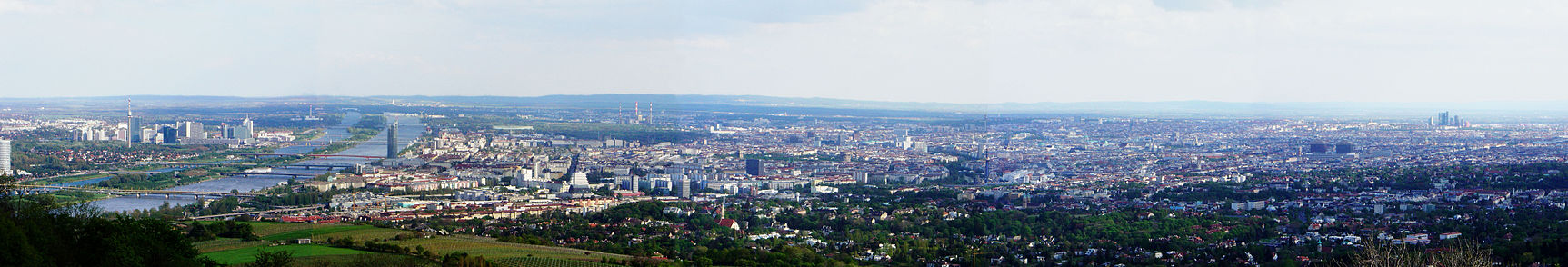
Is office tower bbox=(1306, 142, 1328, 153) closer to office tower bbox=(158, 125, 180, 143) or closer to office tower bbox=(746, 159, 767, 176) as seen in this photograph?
office tower bbox=(746, 159, 767, 176)

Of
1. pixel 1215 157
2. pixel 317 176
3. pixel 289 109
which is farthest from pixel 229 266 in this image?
pixel 1215 157

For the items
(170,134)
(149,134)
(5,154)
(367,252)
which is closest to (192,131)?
(170,134)

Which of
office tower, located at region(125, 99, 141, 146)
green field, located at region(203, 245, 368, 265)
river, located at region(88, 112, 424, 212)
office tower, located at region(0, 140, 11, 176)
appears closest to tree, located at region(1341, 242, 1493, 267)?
green field, located at region(203, 245, 368, 265)

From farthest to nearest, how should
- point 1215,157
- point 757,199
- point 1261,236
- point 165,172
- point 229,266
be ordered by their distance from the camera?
point 1215,157
point 165,172
point 757,199
point 1261,236
point 229,266

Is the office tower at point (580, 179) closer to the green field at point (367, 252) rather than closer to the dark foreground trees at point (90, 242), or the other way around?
the green field at point (367, 252)

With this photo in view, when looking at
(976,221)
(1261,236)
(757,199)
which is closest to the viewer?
(1261,236)

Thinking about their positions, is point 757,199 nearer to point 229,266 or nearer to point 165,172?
point 229,266

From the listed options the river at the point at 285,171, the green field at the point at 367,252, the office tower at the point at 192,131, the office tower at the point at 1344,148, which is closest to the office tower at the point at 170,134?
the office tower at the point at 192,131
